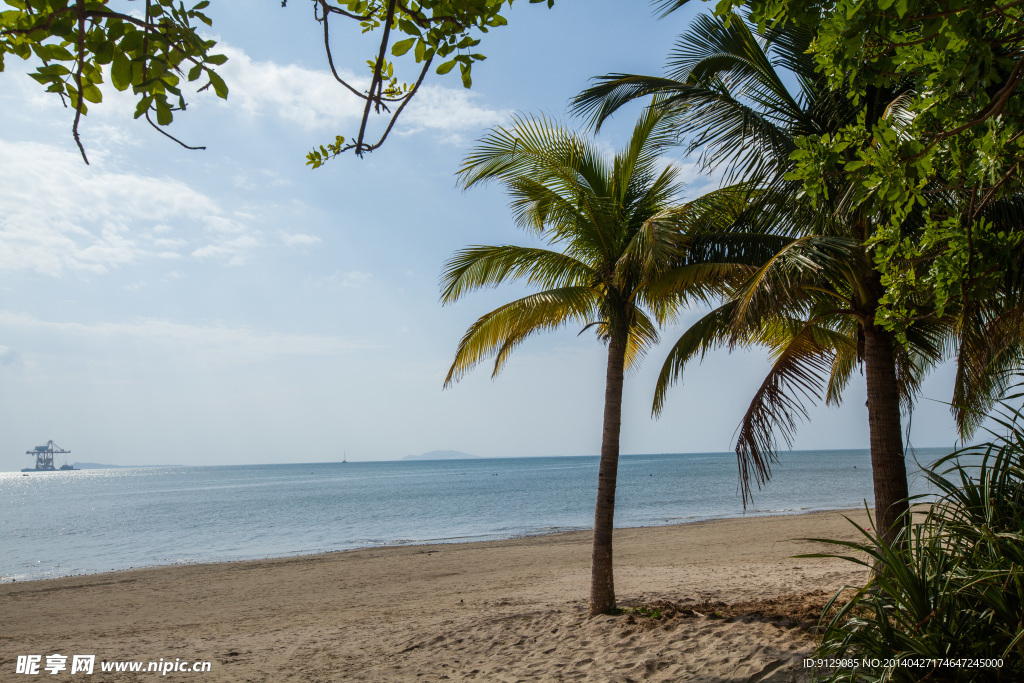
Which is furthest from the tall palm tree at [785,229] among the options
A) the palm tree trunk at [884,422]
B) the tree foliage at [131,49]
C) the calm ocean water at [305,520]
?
the calm ocean water at [305,520]

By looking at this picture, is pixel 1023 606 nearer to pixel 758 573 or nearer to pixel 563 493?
pixel 758 573

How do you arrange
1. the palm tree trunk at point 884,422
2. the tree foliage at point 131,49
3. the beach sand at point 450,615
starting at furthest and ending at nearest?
the palm tree trunk at point 884,422, the beach sand at point 450,615, the tree foliage at point 131,49

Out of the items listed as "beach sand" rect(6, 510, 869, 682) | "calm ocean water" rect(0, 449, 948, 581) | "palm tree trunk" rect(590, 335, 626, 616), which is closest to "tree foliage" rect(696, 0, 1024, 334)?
"beach sand" rect(6, 510, 869, 682)

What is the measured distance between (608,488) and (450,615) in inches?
120

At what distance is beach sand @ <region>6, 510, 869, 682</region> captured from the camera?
17.9 ft

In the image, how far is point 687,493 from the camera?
135 ft

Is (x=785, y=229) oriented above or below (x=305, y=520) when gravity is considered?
above

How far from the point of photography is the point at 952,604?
114 inches

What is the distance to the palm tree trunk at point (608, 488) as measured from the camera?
6852 millimetres

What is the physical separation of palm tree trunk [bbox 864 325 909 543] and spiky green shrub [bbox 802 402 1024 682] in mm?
2519

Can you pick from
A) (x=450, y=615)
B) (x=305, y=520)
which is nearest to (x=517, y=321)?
(x=450, y=615)

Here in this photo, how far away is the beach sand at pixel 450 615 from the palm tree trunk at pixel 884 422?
1.45 meters

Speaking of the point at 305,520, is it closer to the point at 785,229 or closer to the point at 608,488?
the point at 608,488

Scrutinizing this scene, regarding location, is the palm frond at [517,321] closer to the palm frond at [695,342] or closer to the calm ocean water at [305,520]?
the palm frond at [695,342]
